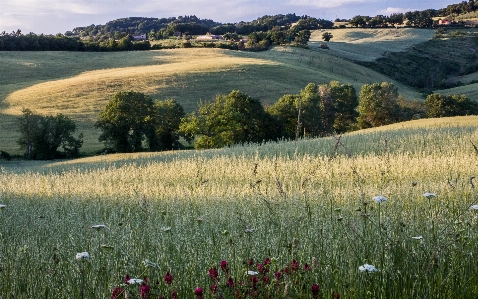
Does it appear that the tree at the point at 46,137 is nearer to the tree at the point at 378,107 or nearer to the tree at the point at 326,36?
the tree at the point at 378,107

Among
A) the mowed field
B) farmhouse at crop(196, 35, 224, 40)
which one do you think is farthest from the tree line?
farmhouse at crop(196, 35, 224, 40)

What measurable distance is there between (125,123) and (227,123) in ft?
29.4

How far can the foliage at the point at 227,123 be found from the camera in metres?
42.0

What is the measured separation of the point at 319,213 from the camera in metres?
7.11

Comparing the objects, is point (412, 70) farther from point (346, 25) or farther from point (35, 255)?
point (35, 255)

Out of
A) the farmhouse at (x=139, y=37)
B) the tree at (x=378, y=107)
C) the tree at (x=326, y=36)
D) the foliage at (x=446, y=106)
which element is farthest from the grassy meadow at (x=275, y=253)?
the farmhouse at (x=139, y=37)

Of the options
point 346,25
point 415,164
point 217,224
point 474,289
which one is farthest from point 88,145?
point 346,25

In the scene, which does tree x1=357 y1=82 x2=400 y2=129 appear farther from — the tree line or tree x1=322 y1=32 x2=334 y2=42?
tree x1=322 y1=32 x2=334 y2=42

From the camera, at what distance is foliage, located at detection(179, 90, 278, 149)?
138ft

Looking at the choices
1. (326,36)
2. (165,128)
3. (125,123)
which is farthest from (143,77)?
(326,36)

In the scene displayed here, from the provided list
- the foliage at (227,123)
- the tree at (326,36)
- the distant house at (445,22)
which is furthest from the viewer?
the distant house at (445,22)

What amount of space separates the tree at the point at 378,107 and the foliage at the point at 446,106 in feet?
12.2

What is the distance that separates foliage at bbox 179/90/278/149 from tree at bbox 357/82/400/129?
613 inches

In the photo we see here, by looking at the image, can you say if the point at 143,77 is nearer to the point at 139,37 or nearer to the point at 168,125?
the point at 168,125
